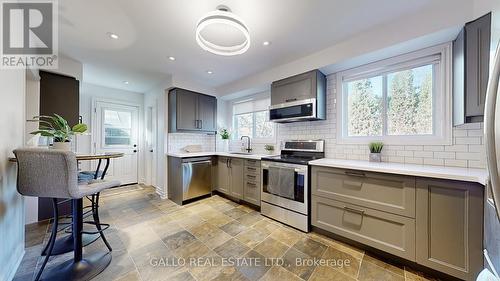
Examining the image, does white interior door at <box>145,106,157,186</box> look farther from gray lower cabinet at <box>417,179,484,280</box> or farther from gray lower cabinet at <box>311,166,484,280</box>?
gray lower cabinet at <box>417,179,484,280</box>

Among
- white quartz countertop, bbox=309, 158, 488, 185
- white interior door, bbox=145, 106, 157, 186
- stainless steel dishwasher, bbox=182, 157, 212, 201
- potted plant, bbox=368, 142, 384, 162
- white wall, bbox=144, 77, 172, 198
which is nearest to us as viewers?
white quartz countertop, bbox=309, 158, 488, 185

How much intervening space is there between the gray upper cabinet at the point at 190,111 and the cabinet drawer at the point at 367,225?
270 cm

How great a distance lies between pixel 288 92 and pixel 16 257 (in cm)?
352

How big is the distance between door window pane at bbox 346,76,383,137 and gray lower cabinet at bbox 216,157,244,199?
1.93m

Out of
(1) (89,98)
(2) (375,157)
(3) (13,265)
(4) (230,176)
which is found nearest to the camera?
(3) (13,265)

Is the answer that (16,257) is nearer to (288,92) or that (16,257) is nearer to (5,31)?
(5,31)

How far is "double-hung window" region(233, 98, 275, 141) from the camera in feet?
12.1

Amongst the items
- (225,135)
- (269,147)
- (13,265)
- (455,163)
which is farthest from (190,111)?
(455,163)

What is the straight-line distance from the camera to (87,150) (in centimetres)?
402

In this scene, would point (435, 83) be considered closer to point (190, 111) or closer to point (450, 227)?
point (450, 227)

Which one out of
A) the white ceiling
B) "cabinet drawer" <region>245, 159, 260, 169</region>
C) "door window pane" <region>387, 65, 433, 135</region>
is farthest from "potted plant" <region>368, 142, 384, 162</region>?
"cabinet drawer" <region>245, 159, 260, 169</region>

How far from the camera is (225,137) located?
4.13m

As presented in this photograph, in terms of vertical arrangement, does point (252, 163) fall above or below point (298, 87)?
below

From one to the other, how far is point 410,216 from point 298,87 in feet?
6.57
